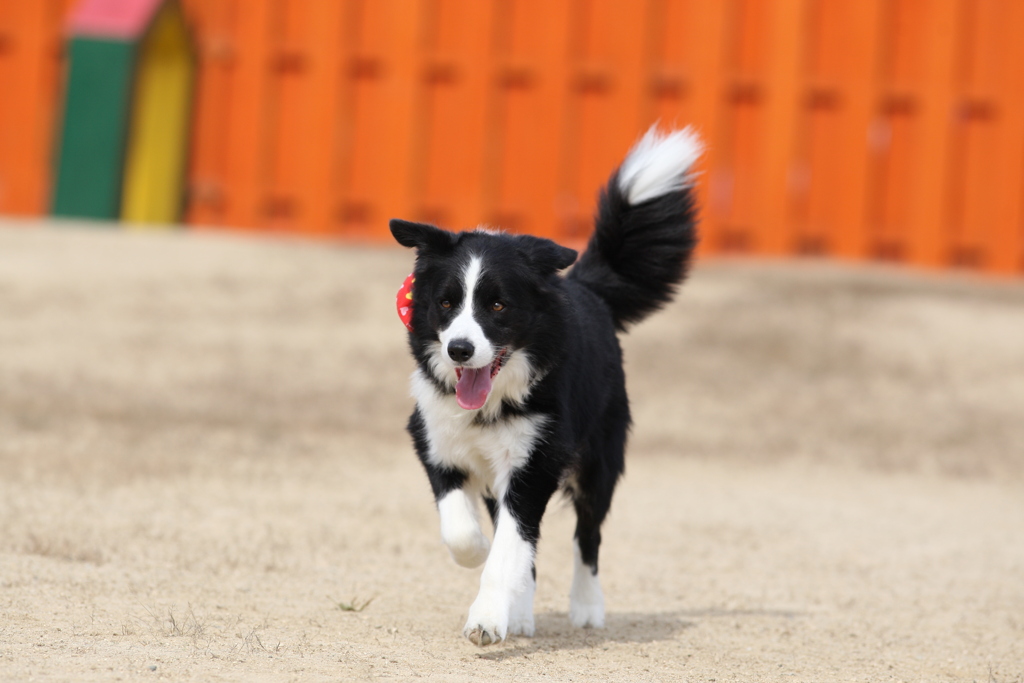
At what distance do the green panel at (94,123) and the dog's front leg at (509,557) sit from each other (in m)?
9.89

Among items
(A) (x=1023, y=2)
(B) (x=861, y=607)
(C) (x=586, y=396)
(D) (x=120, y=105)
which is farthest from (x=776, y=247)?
(C) (x=586, y=396)

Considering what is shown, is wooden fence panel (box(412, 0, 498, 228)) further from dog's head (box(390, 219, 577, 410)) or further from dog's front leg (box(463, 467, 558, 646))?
dog's front leg (box(463, 467, 558, 646))

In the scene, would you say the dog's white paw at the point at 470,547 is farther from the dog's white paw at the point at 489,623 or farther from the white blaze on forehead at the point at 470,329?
the white blaze on forehead at the point at 470,329

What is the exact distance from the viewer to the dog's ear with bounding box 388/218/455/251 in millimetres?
4262

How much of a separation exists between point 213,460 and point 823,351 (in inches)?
224

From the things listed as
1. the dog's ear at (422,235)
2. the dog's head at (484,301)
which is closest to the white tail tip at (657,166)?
the dog's head at (484,301)

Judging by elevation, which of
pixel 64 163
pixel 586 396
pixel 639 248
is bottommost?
pixel 586 396

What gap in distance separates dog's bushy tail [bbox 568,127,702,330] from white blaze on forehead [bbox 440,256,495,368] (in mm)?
1278

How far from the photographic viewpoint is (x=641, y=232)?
5.47 metres

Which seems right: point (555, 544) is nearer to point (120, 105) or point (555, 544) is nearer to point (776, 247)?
point (776, 247)

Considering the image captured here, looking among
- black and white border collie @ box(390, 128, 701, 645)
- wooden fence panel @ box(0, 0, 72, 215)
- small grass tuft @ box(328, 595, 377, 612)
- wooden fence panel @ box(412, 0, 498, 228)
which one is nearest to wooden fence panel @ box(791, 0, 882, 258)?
wooden fence panel @ box(412, 0, 498, 228)

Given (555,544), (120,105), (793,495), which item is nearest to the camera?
(555,544)

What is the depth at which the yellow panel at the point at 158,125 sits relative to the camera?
13.2 m

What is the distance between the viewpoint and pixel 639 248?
5.47m
